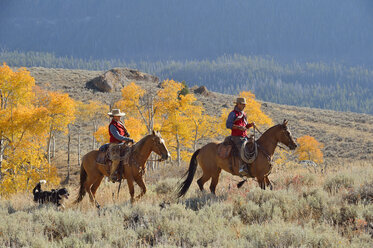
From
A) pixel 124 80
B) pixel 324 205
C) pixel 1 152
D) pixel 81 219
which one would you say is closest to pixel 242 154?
pixel 324 205

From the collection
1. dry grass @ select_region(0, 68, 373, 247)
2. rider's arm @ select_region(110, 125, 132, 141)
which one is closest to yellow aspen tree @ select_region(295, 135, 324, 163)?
dry grass @ select_region(0, 68, 373, 247)

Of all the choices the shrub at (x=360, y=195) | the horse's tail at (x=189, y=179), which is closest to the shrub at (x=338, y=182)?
the shrub at (x=360, y=195)

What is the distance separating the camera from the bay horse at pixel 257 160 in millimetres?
8688

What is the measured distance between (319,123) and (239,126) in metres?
71.6

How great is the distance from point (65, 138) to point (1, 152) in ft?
95.9

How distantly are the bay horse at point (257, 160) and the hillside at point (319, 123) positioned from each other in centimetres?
2871

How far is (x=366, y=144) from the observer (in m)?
51.0

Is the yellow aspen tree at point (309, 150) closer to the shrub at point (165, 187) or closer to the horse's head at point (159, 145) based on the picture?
the shrub at point (165, 187)

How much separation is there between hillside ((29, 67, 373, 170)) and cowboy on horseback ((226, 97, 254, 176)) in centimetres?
2912

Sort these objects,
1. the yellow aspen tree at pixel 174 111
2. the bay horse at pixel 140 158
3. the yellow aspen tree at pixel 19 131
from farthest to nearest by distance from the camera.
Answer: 1. the yellow aspen tree at pixel 174 111
2. the yellow aspen tree at pixel 19 131
3. the bay horse at pixel 140 158

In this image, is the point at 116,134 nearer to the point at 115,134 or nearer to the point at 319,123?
the point at 115,134

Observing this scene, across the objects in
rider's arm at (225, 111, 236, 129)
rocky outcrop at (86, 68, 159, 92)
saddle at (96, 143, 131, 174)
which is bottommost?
saddle at (96, 143, 131, 174)

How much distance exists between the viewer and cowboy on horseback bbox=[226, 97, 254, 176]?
8852 millimetres

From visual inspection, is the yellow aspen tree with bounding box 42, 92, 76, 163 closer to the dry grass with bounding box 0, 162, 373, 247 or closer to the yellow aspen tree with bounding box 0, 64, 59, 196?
the yellow aspen tree with bounding box 0, 64, 59, 196
